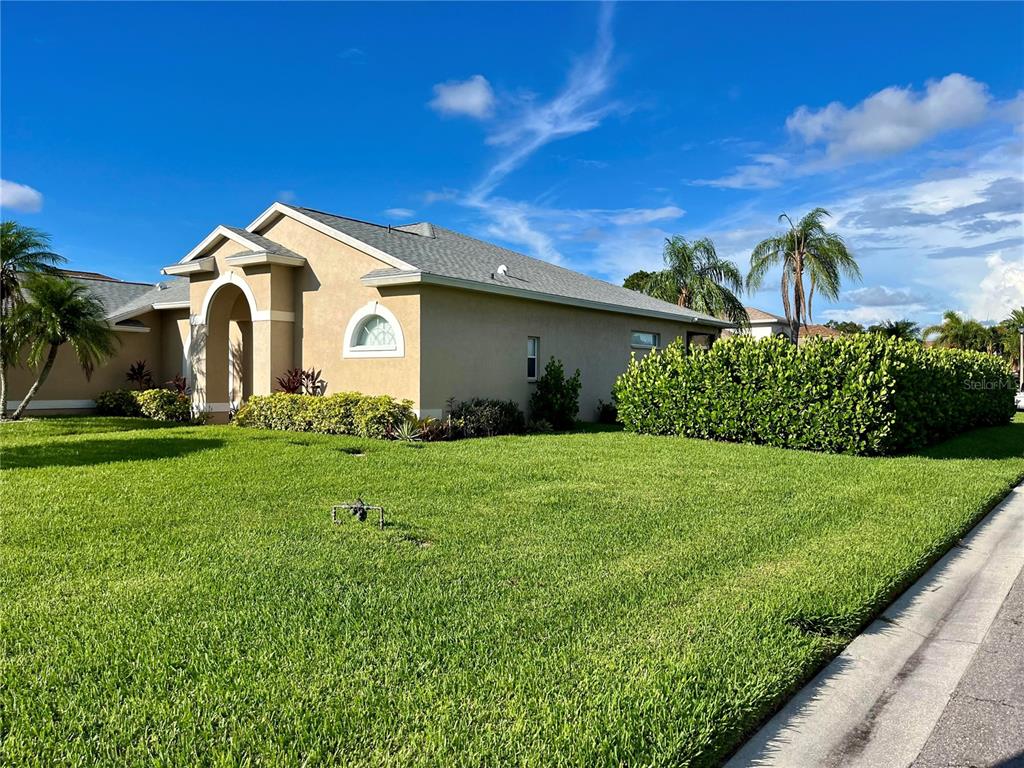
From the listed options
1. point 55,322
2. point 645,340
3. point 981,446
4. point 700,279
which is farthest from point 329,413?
point 700,279

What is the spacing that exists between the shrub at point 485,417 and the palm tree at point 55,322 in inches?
384

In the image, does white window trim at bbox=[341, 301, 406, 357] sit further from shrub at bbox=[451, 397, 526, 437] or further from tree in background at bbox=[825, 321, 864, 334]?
tree in background at bbox=[825, 321, 864, 334]

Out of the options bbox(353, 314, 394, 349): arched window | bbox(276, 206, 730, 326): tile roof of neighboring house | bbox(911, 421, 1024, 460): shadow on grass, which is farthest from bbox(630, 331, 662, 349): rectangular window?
bbox(353, 314, 394, 349): arched window

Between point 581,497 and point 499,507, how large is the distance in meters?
1.20

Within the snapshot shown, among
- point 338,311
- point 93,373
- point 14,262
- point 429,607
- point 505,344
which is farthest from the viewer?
point 93,373

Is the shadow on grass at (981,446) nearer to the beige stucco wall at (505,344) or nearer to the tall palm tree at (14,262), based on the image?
the beige stucco wall at (505,344)

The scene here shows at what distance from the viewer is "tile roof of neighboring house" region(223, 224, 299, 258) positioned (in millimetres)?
15852

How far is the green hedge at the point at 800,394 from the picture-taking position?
12547 mm

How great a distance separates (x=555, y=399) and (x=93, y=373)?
14.2 m

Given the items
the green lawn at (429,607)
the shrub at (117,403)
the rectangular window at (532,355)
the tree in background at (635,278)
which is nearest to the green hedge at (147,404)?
the shrub at (117,403)

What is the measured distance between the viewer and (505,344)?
16141 millimetres

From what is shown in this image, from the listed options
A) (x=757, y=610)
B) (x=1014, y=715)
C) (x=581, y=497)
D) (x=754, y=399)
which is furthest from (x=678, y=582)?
(x=754, y=399)

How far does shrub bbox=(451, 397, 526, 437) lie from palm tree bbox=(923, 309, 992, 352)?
156 feet

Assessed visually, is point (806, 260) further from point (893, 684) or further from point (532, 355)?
point (893, 684)
